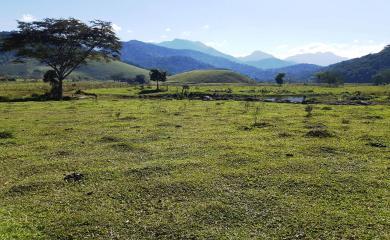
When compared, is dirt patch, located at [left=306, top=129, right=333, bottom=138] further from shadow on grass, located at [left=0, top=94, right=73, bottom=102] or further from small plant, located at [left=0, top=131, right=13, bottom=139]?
shadow on grass, located at [left=0, top=94, right=73, bottom=102]

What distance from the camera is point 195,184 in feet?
68.1

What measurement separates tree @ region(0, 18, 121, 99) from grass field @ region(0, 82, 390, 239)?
53642 millimetres

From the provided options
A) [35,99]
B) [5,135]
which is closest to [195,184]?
[5,135]

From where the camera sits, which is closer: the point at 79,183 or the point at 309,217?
the point at 309,217

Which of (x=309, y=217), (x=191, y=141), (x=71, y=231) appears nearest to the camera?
(x=71, y=231)

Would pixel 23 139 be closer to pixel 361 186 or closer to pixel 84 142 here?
pixel 84 142

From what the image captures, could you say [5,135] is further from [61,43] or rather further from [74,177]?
[61,43]

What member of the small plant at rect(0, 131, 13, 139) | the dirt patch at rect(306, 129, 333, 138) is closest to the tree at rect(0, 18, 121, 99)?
the small plant at rect(0, 131, 13, 139)

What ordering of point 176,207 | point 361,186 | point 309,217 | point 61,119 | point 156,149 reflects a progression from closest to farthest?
1. point 309,217
2. point 176,207
3. point 361,186
4. point 156,149
5. point 61,119

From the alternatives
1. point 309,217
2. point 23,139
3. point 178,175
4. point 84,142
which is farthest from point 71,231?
point 23,139

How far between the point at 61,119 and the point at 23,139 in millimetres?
13338

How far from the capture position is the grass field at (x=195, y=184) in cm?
1577

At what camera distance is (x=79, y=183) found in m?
21.2

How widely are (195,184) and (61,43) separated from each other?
74926 millimetres
